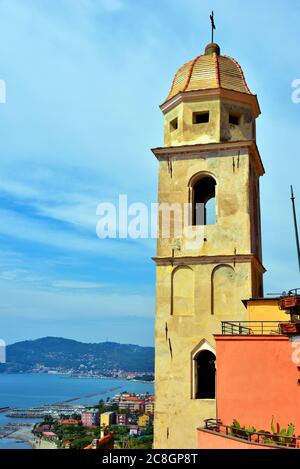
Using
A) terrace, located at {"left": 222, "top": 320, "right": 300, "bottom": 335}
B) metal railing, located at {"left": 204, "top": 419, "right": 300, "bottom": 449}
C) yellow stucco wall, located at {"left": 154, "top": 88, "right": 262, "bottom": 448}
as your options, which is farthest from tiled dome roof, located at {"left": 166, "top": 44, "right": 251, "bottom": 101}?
metal railing, located at {"left": 204, "top": 419, "right": 300, "bottom": 449}

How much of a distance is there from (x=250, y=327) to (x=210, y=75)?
12.8 meters

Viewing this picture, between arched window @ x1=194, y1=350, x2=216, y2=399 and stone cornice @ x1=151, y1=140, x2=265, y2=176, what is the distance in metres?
9.46

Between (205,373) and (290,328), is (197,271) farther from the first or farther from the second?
(290,328)

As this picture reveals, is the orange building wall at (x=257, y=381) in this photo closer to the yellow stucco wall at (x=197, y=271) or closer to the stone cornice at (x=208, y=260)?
the yellow stucco wall at (x=197, y=271)

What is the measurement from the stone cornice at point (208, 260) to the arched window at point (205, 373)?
4080 mm

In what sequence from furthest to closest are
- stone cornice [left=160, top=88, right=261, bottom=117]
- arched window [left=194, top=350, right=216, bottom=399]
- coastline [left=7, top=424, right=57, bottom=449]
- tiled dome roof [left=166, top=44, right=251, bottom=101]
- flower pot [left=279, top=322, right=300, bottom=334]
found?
coastline [left=7, top=424, right=57, bottom=449] → tiled dome roof [left=166, top=44, right=251, bottom=101] → stone cornice [left=160, top=88, right=261, bottom=117] → arched window [left=194, top=350, right=216, bottom=399] → flower pot [left=279, top=322, right=300, bottom=334]

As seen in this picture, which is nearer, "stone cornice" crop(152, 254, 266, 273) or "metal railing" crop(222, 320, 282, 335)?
"metal railing" crop(222, 320, 282, 335)

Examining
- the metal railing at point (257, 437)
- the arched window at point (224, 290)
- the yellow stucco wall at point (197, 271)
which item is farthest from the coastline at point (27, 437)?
the metal railing at point (257, 437)

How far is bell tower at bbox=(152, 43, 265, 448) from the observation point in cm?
2308

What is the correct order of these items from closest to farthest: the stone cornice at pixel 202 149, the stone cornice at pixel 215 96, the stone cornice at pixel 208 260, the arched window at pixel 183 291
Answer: the stone cornice at pixel 208 260, the arched window at pixel 183 291, the stone cornice at pixel 202 149, the stone cornice at pixel 215 96

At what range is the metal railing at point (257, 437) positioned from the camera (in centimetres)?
1551

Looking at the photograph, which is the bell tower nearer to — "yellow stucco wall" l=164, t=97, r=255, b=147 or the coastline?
"yellow stucco wall" l=164, t=97, r=255, b=147

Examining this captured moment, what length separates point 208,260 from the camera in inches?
941
